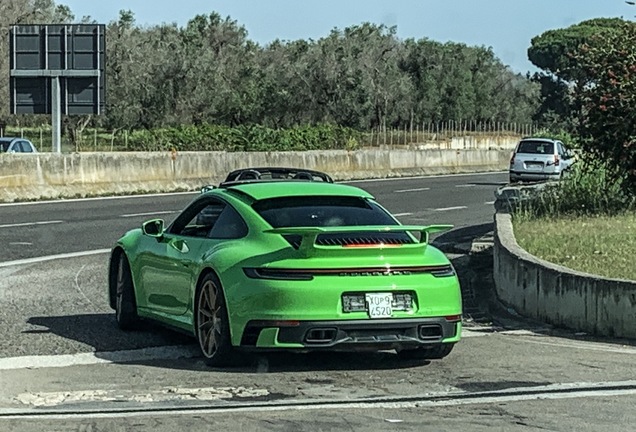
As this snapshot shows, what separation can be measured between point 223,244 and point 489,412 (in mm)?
2852

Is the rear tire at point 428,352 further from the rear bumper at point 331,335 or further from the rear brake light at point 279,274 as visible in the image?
the rear brake light at point 279,274

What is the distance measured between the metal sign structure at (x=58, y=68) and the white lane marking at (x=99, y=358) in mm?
24348

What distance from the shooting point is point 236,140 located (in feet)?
191

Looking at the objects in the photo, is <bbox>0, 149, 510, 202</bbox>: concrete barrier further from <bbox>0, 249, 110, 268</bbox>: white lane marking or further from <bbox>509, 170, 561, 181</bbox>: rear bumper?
<bbox>0, 249, 110, 268</bbox>: white lane marking

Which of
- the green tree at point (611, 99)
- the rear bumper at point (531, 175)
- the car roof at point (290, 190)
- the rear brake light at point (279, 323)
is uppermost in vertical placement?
the green tree at point (611, 99)

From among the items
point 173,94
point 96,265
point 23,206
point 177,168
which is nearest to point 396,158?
point 177,168

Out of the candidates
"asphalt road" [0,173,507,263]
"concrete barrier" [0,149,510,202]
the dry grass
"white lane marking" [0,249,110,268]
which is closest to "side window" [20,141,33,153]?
"concrete barrier" [0,149,510,202]

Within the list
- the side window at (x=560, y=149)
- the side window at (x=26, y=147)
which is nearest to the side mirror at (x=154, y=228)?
the side window at (x=26, y=147)

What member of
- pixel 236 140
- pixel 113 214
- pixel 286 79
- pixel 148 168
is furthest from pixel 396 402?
pixel 286 79

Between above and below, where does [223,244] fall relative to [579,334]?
above

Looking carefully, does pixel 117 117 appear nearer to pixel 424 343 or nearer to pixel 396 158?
pixel 396 158

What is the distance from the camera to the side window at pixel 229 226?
10.1 metres

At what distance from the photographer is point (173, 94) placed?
257 feet

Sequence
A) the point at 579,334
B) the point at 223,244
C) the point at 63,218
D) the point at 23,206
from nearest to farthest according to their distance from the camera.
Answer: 1. the point at 223,244
2. the point at 579,334
3. the point at 63,218
4. the point at 23,206
